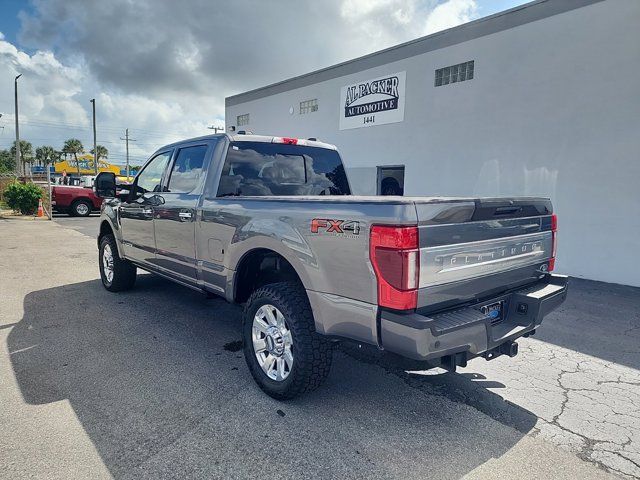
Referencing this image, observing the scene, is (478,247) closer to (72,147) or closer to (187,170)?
(187,170)

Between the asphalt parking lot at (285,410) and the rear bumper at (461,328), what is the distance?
0.64 meters

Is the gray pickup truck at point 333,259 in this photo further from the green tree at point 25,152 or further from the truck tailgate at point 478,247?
the green tree at point 25,152

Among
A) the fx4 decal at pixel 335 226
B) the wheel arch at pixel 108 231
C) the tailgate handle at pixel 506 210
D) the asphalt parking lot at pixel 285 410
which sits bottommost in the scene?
the asphalt parking lot at pixel 285 410

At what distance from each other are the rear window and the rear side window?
372 mm

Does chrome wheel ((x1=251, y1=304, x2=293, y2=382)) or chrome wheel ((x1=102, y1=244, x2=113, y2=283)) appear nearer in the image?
chrome wheel ((x1=251, y1=304, x2=293, y2=382))

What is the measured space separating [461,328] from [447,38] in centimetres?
924

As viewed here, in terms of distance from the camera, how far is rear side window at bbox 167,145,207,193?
4105mm

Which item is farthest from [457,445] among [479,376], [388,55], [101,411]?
[388,55]

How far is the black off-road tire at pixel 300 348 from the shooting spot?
280cm

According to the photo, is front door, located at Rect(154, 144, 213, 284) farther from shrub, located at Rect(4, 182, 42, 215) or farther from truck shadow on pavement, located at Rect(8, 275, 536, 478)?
shrub, located at Rect(4, 182, 42, 215)

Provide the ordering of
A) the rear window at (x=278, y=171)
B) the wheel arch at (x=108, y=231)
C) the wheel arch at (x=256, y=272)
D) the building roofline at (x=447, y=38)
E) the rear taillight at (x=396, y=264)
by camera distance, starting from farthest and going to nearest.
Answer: the building roofline at (x=447, y=38) → the wheel arch at (x=108, y=231) → the rear window at (x=278, y=171) → the wheel arch at (x=256, y=272) → the rear taillight at (x=396, y=264)

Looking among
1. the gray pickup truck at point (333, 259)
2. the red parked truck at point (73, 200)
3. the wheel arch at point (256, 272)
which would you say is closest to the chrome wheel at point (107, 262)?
the gray pickup truck at point (333, 259)

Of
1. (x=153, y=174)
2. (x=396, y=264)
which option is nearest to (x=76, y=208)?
(x=153, y=174)

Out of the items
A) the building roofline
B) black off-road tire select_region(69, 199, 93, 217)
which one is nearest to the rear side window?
the building roofline
